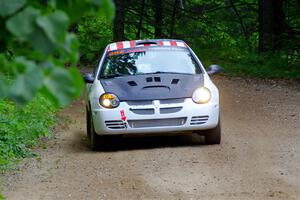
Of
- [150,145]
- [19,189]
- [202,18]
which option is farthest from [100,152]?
[202,18]

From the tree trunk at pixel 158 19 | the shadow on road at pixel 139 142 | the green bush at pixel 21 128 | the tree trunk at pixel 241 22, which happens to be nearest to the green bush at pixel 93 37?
the tree trunk at pixel 158 19

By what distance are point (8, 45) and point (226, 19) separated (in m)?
27.1

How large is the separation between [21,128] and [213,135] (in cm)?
311

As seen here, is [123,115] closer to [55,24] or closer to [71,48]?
[71,48]

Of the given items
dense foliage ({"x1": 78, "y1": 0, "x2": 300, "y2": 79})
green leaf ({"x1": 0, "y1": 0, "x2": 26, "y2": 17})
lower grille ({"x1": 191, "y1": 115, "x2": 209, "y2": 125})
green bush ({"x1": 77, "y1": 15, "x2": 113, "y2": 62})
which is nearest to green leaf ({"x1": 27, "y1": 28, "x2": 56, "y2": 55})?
green leaf ({"x1": 0, "y1": 0, "x2": 26, "y2": 17})


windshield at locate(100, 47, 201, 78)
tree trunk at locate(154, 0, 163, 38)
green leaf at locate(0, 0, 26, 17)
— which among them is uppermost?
green leaf at locate(0, 0, 26, 17)

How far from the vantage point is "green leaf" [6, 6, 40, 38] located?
171 centimetres

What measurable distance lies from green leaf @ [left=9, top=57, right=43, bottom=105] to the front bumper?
7.88m

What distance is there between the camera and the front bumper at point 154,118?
9.64 m

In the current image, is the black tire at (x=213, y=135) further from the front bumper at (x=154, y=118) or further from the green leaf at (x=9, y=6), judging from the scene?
the green leaf at (x=9, y=6)

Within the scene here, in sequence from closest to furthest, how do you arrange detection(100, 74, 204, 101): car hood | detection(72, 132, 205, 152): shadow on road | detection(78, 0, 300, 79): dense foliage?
detection(100, 74, 204, 101): car hood → detection(72, 132, 205, 152): shadow on road → detection(78, 0, 300, 79): dense foliage

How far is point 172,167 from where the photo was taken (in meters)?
8.41

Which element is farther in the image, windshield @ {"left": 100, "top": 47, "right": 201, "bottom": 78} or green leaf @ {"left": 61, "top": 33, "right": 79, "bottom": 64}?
windshield @ {"left": 100, "top": 47, "right": 201, "bottom": 78}

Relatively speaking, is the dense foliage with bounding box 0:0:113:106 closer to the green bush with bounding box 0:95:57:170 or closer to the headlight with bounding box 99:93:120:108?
the green bush with bounding box 0:95:57:170
